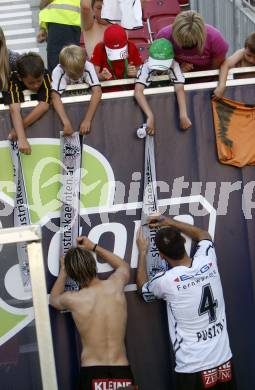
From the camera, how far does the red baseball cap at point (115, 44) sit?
620 cm

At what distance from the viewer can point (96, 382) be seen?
5.73 metres

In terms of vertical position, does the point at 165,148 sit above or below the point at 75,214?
above

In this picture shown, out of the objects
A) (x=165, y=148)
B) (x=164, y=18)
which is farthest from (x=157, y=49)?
(x=164, y=18)

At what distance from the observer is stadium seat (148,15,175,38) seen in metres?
9.81

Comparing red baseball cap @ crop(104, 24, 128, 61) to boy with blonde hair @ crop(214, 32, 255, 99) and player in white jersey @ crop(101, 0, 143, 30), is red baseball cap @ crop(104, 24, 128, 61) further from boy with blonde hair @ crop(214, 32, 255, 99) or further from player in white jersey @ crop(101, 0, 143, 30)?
player in white jersey @ crop(101, 0, 143, 30)

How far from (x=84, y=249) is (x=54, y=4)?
9.77ft

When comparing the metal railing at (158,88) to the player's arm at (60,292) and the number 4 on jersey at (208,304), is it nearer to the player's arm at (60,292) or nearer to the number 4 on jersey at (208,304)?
the player's arm at (60,292)

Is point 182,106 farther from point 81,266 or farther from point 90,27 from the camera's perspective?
point 90,27

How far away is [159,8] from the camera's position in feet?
33.2

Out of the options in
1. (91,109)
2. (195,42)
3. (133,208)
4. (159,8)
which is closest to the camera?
(195,42)

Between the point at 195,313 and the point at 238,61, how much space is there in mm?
2045

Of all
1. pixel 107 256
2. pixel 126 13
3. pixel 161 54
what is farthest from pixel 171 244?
pixel 126 13

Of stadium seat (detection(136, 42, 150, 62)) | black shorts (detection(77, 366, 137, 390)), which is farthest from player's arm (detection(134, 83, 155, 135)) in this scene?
stadium seat (detection(136, 42, 150, 62))

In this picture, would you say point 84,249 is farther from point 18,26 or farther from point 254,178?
point 18,26
